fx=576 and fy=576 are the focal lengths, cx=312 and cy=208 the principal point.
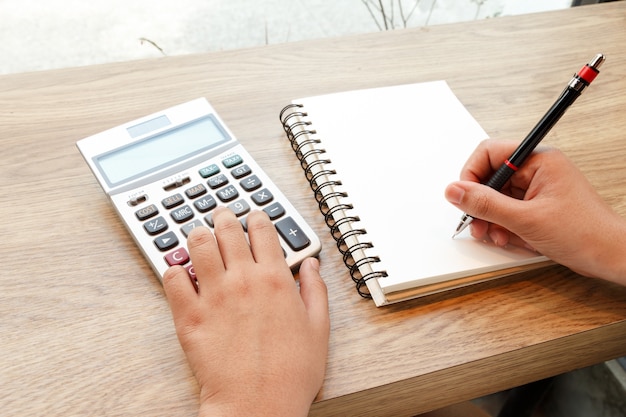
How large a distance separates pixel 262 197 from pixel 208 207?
0.05m

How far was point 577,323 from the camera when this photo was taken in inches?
21.1

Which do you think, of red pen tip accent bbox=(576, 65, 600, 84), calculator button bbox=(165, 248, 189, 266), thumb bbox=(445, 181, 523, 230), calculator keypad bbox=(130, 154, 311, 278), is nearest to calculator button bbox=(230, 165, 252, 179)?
calculator keypad bbox=(130, 154, 311, 278)

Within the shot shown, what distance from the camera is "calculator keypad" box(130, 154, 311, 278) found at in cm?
55

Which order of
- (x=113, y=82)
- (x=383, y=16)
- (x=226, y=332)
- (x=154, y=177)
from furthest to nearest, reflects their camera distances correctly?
(x=383, y=16), (x=113, y=82), (x=154, y=177), (x=226, y=332)

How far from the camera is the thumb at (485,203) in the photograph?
53 cm

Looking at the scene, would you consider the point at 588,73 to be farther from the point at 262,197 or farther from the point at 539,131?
the point at 262,197

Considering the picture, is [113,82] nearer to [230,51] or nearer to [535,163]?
[230,51]

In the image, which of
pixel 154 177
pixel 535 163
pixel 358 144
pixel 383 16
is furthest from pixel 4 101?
pixel 383 16

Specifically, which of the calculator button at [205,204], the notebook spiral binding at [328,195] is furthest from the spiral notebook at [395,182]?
the calculator button at [205,204]

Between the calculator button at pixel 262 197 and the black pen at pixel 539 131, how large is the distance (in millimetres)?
189

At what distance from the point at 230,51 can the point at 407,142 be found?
11.3 inches

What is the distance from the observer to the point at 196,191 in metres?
0.58

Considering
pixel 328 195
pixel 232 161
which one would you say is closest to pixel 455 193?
pixel 328 195

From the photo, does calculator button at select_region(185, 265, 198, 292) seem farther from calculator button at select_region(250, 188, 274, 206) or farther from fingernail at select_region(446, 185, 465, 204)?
fingernail at select_region(446, 185, 465, 204)
